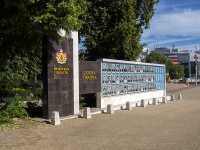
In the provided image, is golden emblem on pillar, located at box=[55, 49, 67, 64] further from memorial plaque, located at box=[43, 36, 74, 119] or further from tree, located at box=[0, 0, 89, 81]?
tree, located at box=[0, 0, 89, 81]

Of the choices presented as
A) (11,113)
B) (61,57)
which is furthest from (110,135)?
(61,57)

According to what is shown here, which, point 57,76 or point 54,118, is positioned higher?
point 57,76

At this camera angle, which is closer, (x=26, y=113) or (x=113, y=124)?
(x=113, y=124)

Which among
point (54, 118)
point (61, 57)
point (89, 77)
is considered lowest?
point (54, 118)

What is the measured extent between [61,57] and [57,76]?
36.6 inches

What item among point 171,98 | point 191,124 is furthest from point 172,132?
point 171,98

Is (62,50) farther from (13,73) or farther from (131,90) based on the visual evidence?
(131,90)

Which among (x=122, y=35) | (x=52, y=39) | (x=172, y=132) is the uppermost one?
(x=122, y=35)

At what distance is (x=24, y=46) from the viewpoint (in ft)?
39.1

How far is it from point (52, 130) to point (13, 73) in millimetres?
8652

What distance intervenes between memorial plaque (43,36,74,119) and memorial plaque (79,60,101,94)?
1373 millimetres

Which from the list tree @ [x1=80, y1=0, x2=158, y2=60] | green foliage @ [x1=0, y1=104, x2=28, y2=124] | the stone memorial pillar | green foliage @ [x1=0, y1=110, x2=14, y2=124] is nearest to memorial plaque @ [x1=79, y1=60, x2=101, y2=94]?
the stone memorial pillar

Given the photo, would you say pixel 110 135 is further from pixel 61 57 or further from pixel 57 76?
pixel 61 57

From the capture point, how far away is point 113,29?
21797 millimetres
